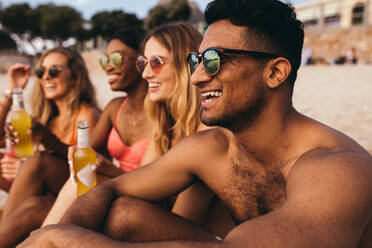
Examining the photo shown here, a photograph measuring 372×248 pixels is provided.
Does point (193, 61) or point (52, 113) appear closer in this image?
point (193, 61)

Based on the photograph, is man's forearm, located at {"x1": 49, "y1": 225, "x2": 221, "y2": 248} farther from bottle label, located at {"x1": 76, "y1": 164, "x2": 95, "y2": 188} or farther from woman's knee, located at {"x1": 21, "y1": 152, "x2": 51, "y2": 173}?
woman's knee, located at {"x1": 21, "y1": 152, "x2": 51, "y2": 173}

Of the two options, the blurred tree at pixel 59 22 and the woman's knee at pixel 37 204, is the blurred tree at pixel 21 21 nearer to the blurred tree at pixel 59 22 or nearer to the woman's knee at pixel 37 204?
the blurred tree at pixel 59 22

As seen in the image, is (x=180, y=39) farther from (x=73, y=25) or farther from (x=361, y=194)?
(x=73, y=25)

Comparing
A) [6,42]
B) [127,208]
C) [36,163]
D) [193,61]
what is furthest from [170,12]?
[127,208]

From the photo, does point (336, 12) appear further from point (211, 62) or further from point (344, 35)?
point (211, 62)

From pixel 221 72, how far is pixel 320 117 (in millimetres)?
7932

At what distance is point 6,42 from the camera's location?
176 feet

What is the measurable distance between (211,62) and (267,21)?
422 mm

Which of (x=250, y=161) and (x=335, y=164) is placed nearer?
(x=335, y=164)

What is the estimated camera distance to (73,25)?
167ft

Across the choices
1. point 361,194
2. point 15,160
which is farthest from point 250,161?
point 15,160

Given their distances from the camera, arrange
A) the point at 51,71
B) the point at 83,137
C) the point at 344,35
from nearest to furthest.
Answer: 1. the point at 83,137
2. the point at 51,71
3. the point at 344,35

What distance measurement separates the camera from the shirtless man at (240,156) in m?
1.67

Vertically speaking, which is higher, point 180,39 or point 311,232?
point 180,39
